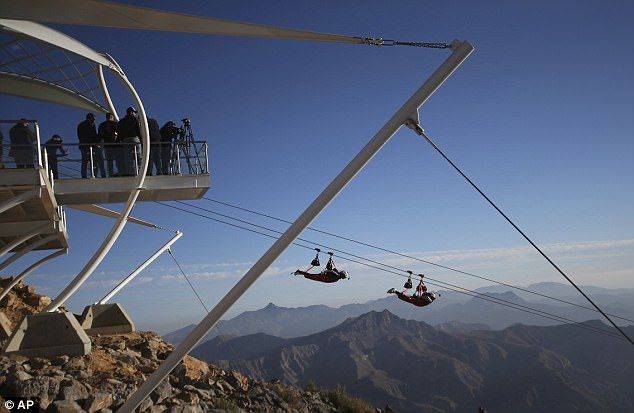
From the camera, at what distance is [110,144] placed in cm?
2008

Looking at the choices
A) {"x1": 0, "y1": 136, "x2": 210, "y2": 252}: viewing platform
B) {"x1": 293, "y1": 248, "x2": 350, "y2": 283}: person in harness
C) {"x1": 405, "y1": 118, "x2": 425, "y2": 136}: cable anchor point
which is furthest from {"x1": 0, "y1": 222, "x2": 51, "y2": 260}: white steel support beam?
{"x1": 405, "y1": 118, "x2": 425, "y2": 136}: cable anchor point

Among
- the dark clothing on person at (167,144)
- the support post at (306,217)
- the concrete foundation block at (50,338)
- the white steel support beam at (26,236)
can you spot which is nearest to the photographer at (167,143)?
the dark clothing on person at (167,144)

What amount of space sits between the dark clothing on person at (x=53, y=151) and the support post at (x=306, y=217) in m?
11.9

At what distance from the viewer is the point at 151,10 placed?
11.7 metres

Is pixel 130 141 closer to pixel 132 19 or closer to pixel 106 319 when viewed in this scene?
pixel 106 319

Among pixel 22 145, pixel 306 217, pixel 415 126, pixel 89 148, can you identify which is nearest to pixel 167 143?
pixel 89 148

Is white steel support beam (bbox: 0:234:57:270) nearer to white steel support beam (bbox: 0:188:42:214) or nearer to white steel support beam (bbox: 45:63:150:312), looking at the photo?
white steel support beam (bbox: 45:63:150:312)

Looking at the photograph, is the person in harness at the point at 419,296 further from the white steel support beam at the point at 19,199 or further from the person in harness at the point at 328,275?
the white steel support beam at the point at 19,199

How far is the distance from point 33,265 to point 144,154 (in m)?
14.1

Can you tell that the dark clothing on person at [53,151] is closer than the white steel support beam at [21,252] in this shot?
Yes

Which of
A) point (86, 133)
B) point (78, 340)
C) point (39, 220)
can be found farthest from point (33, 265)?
point (78, 340)

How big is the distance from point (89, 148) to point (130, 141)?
5.07ft

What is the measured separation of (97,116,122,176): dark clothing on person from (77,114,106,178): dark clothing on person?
22cm

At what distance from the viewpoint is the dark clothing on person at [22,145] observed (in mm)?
17281
